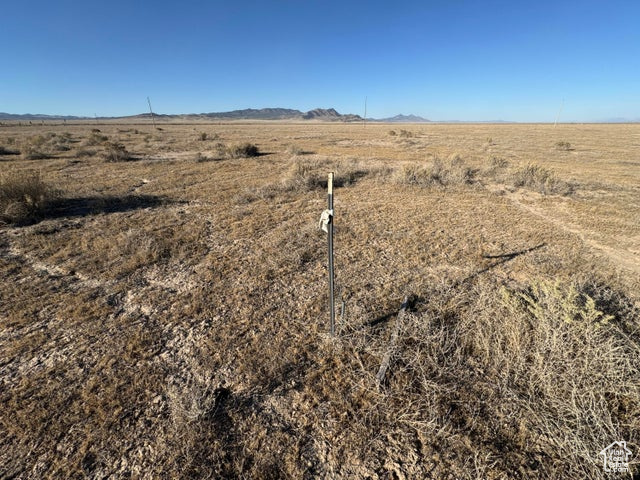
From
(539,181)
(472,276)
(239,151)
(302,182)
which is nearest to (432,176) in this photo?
(539,181)

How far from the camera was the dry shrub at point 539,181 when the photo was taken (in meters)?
10.9

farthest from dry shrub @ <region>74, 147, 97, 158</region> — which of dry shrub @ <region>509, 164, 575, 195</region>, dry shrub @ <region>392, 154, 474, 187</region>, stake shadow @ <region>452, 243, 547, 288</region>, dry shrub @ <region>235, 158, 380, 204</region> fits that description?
dry shrub @ <region>509, 164, 575, 195</region>

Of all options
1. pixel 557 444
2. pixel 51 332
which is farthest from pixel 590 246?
pixel 51 332

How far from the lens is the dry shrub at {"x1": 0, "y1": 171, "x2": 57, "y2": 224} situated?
7766mm

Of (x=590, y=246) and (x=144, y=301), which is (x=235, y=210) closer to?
(x=144, y=301)

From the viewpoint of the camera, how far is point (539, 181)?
1153cm

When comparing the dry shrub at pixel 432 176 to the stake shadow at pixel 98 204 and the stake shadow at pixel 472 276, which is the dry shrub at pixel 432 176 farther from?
the stake shadow at pixel 98 204

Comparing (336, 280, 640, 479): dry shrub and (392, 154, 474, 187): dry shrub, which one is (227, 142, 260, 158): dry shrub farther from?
(336, 280, 640, 479): dry shrub

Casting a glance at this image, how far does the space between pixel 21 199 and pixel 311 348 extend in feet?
31.5

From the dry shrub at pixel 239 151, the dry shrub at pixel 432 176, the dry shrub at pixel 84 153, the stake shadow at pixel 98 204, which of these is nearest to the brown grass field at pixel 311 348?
the stake shadow at pixel 98 204

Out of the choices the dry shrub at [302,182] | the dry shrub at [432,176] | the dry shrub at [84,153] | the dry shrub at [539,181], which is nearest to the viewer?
the dry shrub at [302,182]

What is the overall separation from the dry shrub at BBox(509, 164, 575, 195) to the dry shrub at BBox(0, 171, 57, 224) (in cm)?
1636

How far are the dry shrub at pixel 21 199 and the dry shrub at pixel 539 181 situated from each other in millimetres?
16358

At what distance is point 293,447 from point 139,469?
126cm
